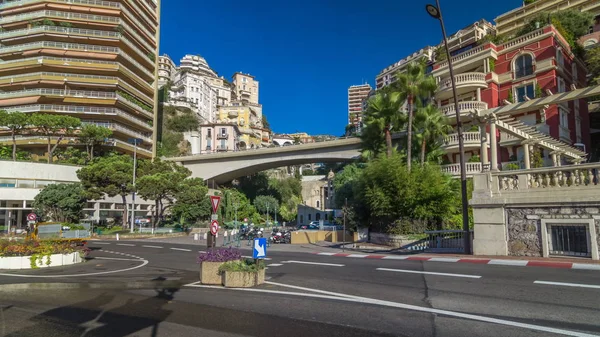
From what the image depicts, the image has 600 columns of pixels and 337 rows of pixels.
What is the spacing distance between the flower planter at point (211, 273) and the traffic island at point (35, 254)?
30.5ft

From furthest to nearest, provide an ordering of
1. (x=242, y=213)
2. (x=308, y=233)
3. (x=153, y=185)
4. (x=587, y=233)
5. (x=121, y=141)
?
1. (x=242, y=213)
2. (x=121, y=141)
3. (x=153, y=185)
4. (x=308, y=233)
5. (x=587, y=233)

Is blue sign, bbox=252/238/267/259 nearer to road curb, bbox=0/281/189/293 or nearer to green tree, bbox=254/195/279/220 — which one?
road curb, bbox=0/281/189/293

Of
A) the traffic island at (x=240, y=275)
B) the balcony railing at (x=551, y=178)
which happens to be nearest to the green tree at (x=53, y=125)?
the traffic island at (x=240, y=275)

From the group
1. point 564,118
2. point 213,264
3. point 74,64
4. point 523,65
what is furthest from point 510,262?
point 74,64

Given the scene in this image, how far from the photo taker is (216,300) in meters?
7.86

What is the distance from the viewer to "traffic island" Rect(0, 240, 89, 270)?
1460 centimetres

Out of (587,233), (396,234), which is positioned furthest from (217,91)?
(587,233)

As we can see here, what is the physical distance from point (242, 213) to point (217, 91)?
7972 cm

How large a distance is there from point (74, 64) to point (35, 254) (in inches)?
2123

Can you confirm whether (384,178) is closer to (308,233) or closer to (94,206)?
(308,233)

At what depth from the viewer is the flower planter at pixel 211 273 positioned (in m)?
9.67

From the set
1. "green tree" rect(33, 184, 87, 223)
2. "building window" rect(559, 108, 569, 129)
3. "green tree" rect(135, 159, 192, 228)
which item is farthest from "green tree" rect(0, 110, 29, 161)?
"building window" rect(559, 108, 569, 129)

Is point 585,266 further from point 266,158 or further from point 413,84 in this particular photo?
point 266,158

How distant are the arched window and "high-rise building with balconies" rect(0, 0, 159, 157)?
53136 millimetres
